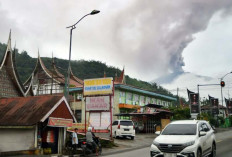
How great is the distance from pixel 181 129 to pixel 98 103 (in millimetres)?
14270

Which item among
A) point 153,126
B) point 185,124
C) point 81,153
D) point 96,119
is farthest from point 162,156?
point 153,126

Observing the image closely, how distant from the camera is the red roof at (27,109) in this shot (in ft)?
61.7

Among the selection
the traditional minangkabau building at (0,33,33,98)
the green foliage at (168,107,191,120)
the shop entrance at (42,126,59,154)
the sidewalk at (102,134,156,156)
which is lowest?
the sidewalk at (102,134,156,156)

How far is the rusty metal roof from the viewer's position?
18.8 m

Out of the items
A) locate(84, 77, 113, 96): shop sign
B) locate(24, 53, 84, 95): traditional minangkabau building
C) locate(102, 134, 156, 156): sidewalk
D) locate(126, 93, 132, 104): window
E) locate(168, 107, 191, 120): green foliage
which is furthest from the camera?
locate(24, 53, 84, 95): traditional minangkabau building

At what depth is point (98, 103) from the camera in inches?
1006

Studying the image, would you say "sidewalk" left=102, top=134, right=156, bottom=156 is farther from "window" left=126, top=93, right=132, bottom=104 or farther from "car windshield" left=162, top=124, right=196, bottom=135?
"window" left=126, top=93, right=132, bottom=104

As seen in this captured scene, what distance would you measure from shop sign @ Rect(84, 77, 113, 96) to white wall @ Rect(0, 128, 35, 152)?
8033 millimetres

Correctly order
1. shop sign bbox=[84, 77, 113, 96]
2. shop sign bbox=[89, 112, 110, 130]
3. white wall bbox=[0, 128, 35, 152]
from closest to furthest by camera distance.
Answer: white wall bbox=[0, 128, 35, 152] → shop sign bbox=[84, 77, 113, 96] → shop sign bbox=[89, 112, 110, 130]

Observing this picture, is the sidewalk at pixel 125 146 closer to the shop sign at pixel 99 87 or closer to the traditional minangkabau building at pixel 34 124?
the traditional minangkabau building at pixel 34 124

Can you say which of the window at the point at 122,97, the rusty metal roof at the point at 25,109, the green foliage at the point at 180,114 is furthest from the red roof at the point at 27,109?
the green foliage at the point at 180,114

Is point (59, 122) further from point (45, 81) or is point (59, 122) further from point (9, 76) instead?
point (45, 81)

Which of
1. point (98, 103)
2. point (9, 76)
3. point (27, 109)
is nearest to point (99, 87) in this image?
point (98, 103)

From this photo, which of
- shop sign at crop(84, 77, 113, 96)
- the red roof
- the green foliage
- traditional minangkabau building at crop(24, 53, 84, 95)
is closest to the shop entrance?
the red roof
